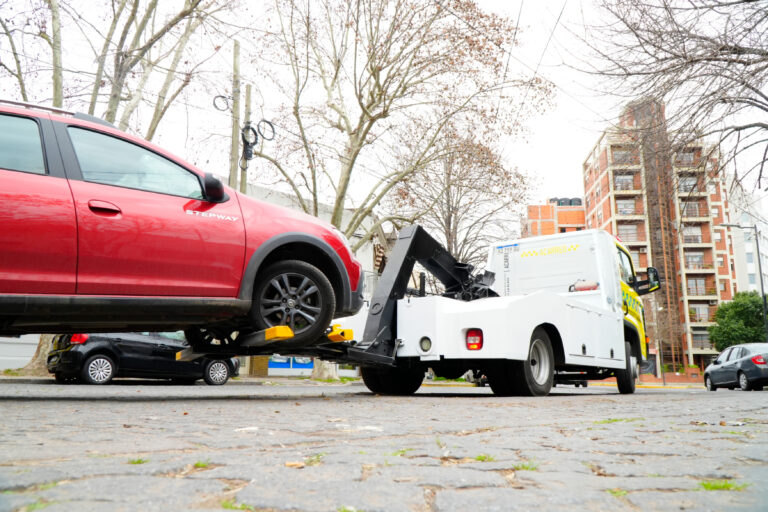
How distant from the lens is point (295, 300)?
6102 millimetres

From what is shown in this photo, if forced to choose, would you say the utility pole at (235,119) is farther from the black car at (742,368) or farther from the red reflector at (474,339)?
the black car at (742,368)

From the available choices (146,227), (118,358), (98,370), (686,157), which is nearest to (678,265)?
(686,157)

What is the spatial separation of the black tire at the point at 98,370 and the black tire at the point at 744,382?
611 inches

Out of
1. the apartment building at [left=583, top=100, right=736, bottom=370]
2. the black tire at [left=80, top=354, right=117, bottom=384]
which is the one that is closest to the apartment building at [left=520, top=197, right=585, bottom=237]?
the apartment building at [left=583, top=100, right=736, bottom=370]

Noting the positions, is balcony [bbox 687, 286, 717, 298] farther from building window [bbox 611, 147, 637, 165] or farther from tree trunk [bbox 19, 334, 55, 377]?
tree trunk [bbox 19, 334, 55, 377]

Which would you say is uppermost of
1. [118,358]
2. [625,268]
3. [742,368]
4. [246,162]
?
[246,162]

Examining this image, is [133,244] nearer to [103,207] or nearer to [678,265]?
[103,207]

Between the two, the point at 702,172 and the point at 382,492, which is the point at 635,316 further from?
the point at 382,492

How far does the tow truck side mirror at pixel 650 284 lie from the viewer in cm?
1048

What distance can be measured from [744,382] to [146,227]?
16971 mm

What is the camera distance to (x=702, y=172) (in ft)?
35.0

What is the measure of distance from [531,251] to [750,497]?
797 cm

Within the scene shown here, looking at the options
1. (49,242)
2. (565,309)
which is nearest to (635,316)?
(565,309)

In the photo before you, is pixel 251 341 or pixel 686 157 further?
pixel 686 157
